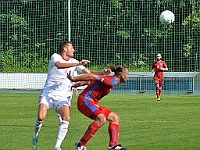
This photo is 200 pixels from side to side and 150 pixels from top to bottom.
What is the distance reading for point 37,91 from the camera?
39.1 m

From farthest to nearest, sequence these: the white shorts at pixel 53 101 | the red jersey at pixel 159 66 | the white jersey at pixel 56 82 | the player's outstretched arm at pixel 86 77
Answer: the red jersey at pixel 159 66, the white jersey at pixel 56 82, the white shorts at pixel 53 101, the player's outstretched arm at pixel 86 77

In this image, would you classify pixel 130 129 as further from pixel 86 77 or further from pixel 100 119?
pixel 86 77

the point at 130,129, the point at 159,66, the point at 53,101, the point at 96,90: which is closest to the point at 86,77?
the point at 96,90

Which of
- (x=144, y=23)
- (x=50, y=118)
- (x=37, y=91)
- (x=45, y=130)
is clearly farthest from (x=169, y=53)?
(x=45, y=130)

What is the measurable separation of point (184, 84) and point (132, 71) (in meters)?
4.89

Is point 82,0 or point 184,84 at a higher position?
point 82,0

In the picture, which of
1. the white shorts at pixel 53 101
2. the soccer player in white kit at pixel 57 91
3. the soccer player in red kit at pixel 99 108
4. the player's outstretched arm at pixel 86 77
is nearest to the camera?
the player's outstretched arm at pixel 86 77

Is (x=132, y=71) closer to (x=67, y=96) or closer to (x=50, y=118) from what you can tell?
(x=50, y=118)

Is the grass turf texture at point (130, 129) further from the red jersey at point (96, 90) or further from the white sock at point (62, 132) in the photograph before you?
the red jersey at point (96, 90)

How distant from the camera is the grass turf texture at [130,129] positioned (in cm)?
1265

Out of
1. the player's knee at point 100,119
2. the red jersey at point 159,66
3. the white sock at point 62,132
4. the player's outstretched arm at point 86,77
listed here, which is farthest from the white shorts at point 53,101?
the red jersey at point 159,66

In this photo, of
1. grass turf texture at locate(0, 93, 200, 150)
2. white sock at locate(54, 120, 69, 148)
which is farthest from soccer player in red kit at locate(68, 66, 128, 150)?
grass turf texture at locate(0, 93, 200, 150)

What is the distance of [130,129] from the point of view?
15.8 metres

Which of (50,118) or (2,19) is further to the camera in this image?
(2,19)
